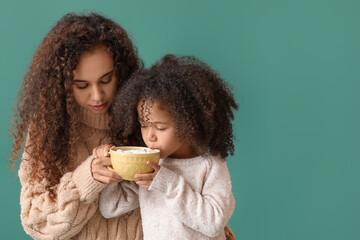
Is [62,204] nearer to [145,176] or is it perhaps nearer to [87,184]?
[87,184]

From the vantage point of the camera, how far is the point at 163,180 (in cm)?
137

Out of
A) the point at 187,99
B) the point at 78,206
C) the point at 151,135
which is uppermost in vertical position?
the point at 187,99

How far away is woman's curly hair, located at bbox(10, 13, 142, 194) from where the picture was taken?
1.47 metres

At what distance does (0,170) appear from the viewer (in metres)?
2.37

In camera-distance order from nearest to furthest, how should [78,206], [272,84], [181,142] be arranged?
[181,142] < [78,206] < [272,84]

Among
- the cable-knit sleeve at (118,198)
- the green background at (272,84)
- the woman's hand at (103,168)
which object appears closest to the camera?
the woman's hand at (103,168)

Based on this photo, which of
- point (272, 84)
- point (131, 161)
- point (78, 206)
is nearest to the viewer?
point (131, 161)

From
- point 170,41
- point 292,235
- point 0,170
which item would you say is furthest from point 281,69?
point 0,170

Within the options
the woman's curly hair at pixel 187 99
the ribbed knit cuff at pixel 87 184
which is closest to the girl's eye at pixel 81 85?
the woman's curly hair at pixel 187 99

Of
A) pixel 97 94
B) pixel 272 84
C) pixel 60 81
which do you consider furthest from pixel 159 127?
pixel 272 84

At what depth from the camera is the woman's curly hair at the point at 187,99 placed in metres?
1.36

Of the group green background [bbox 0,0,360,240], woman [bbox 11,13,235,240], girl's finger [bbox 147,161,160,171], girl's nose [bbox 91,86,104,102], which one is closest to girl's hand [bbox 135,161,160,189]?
girl's finger [bbox 147,161,160,171]

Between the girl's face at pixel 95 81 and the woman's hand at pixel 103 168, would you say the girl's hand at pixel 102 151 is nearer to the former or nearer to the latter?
the woman's hand at pixel 103 168

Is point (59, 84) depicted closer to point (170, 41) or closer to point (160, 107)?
point (160, 107)
